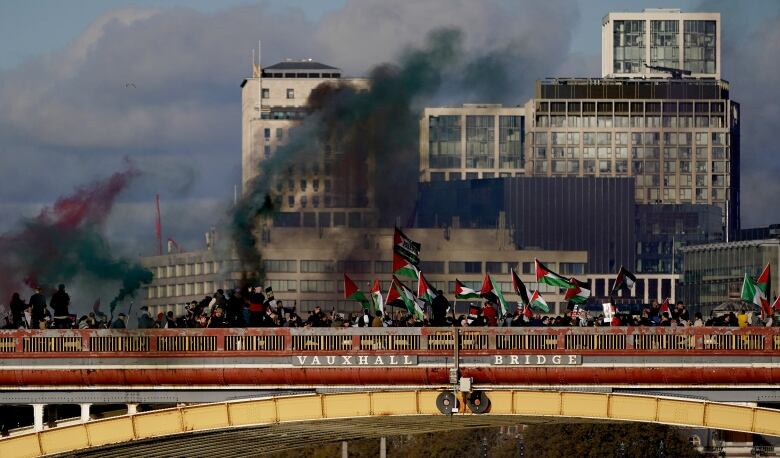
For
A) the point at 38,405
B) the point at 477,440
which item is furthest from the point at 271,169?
the point at 38,405

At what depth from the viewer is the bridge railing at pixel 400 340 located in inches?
3007

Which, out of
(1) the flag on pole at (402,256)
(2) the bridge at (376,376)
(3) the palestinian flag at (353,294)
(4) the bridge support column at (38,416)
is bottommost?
(4) the bridge support column at (38,416)

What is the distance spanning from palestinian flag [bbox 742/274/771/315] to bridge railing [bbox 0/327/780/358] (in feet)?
46.8

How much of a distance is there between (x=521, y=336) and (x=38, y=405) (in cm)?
1788

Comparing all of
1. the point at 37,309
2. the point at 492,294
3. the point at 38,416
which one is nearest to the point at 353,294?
the point at 492,294

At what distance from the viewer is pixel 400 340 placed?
77.5 m

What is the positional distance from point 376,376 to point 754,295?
21020 millimetres

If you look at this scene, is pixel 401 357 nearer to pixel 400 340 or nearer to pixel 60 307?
pixel 400 340

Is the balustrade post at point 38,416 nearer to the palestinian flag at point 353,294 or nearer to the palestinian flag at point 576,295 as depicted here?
the palestinian flag at point 353,294

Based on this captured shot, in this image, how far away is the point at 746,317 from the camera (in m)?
81.3

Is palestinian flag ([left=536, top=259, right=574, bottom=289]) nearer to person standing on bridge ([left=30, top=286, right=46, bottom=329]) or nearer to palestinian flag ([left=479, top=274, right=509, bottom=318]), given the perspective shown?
palestinian flag ([left=479, top=274, right=509, bottom=318])

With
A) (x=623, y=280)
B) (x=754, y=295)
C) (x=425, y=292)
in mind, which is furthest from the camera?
(x=623, y=280)

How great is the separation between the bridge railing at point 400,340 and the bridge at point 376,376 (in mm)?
51

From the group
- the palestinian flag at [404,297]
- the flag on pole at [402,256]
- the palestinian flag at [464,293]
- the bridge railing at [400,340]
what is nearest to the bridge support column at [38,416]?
the bridge railing at [400,340]
